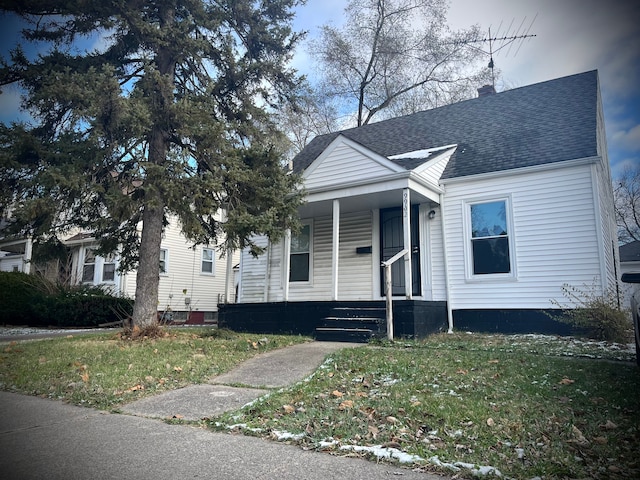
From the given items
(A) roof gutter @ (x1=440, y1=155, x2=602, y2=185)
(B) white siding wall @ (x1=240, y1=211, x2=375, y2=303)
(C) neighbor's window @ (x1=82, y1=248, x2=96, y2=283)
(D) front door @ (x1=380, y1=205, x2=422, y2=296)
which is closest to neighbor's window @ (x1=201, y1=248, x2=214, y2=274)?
(C) neighbor's window @ (x1=82, y1=248, x2=96, y2=283)

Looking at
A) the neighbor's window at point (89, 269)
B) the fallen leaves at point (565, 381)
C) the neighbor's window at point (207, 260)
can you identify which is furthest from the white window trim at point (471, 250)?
the neighbor's window at point (89, 269)

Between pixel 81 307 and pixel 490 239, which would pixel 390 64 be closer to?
pixel 490 239

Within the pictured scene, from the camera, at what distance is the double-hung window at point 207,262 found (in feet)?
68.8

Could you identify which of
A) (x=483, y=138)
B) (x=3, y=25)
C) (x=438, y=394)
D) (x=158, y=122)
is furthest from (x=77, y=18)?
(x=483, y=138)

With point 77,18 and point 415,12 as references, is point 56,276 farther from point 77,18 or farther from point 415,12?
point 415,12

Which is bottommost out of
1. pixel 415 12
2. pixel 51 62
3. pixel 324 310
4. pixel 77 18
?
pixel 324 310

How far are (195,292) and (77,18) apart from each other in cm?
1476

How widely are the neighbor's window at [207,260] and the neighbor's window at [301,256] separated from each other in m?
9.93

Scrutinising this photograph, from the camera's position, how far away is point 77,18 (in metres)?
7.17

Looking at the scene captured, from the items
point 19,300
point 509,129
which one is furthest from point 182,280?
point 509,129

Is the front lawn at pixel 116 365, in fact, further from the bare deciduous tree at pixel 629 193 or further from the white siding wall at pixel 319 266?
the bare deciduous tree at pixel 629 193

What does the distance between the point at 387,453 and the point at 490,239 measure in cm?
756

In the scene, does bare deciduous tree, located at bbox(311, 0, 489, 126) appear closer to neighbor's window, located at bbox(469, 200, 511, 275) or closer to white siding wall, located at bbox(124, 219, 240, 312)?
white siding wall, located at bbox(124, 219, 240, 312)

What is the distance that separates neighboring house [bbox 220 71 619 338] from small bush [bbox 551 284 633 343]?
25cm
